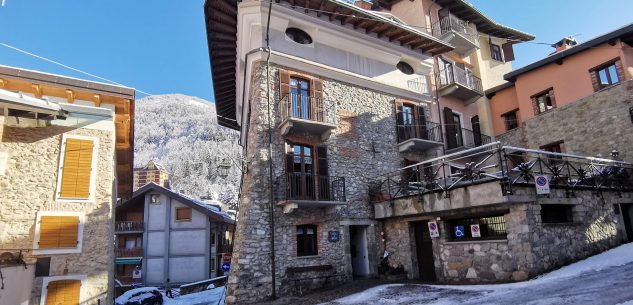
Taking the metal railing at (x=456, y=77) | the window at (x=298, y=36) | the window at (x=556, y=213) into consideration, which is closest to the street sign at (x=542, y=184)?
the window at (x=556, y=213)

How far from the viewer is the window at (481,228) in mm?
11367

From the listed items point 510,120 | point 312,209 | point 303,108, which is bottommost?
point 312,209

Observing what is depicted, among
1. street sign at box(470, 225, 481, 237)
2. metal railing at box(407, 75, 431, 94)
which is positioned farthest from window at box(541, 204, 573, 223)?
metal railing at box(407, 75, 431, 94)

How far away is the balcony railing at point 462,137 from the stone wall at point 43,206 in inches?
594

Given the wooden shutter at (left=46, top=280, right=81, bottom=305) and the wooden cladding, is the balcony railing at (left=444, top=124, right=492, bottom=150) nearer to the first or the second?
the wooden cladding

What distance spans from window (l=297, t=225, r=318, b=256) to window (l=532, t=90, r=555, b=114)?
514 inches

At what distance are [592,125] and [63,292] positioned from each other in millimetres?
20176

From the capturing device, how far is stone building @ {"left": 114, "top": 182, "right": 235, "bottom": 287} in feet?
90.8

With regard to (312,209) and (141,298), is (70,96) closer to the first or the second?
(312,209)

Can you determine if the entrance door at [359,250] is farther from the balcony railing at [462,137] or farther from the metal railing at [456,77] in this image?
the metal railing at [456,77]

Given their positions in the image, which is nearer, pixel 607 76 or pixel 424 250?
pixel 424 250

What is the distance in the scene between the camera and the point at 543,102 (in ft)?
61.8

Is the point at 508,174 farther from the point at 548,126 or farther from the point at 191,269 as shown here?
the point at 191,269

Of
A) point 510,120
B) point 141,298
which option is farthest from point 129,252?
point 510,120
